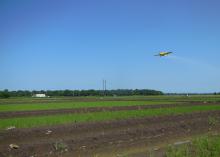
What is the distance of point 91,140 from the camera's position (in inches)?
679

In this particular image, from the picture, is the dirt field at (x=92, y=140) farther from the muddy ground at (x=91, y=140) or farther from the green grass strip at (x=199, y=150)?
the green grass strip at (x=199, y=150)

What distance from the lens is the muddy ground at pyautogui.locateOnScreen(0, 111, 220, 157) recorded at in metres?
14.6

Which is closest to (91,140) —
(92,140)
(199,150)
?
(92,140)

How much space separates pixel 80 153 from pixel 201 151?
4.98 meters

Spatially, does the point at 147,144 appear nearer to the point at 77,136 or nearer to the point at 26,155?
the point at 77,136

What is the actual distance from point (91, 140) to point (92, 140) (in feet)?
0.17

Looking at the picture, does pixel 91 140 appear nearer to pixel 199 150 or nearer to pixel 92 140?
pixel 92 140

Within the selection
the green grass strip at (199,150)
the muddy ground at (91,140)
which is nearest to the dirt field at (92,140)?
the muddy ground at (91,140)

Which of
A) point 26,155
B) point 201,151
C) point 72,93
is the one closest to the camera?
point 201,151

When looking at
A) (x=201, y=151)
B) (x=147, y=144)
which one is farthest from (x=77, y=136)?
(x=201, y=151)

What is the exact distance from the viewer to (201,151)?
13.1m

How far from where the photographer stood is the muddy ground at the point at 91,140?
14.6 metres

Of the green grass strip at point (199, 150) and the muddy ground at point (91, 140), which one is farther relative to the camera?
the muddy ground at point (91, 140)

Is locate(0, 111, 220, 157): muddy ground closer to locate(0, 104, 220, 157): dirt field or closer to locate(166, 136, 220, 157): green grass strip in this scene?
locate(0, 104, 220, 157): dirt field
